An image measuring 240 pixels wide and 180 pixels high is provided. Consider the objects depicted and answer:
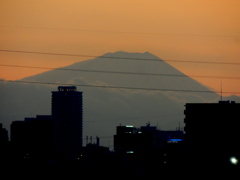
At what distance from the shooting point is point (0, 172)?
103375 mm

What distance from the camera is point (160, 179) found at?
321 ft

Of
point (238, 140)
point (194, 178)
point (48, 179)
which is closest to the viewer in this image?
point (194, 178)

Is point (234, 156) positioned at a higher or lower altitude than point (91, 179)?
higher

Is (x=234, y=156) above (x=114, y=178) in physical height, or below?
above

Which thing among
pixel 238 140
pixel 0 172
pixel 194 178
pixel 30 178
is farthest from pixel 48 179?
pixel 238 140

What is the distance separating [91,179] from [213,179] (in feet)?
123

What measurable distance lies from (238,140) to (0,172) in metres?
111

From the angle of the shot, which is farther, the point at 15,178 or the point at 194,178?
the point at 15,178

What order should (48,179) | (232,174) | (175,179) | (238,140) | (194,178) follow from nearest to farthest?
(232,174), (194,178), (175,179), (48,179), (238,140)

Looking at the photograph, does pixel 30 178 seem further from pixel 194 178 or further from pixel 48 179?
pixel 194 178

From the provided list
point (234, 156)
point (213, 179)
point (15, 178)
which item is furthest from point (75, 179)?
point (234, 156)

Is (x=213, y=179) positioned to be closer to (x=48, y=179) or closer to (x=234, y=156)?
(x=234, y=156)

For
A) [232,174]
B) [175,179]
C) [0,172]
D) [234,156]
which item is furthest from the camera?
[0,172]

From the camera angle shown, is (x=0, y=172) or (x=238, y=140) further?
(x=238, y=140)
